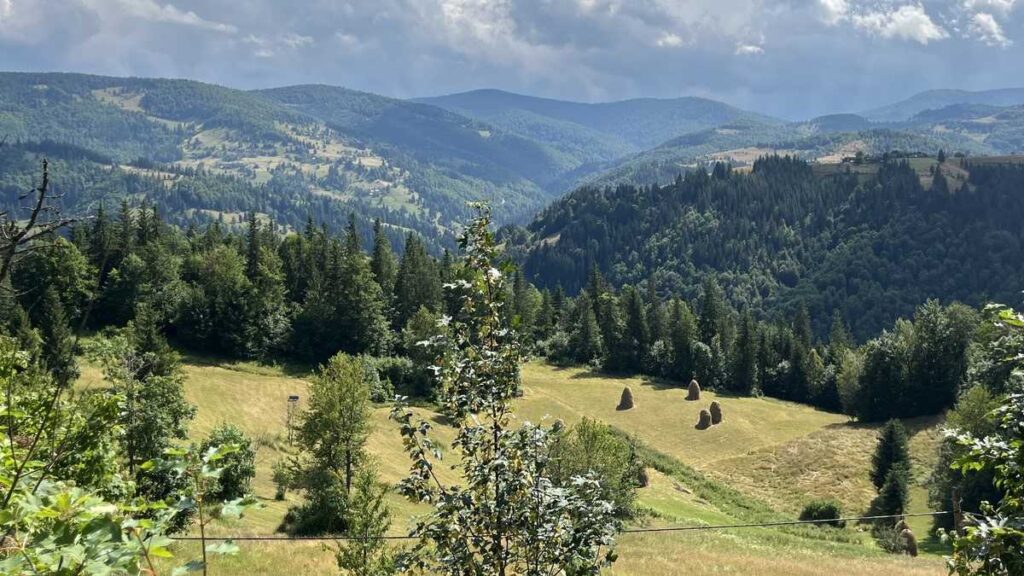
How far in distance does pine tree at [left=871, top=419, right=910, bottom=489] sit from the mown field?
1971 mm

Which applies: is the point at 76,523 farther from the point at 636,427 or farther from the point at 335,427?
the point at 636,427

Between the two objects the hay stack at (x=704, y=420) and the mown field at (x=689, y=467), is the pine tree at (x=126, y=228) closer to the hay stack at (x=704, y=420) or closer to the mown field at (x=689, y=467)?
the mown field at (x=689, y=467)

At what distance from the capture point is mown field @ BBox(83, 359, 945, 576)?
28125 mm

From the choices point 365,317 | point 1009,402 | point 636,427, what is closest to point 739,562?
point 1009,402

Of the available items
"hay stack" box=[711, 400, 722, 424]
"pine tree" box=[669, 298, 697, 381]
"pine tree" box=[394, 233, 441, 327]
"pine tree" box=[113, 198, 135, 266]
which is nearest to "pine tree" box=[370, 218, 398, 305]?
"pine tree" box=[394, 233, 441, 327]

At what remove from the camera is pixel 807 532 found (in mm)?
45219

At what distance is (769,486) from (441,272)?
64.1 m

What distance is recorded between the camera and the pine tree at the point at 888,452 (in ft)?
189

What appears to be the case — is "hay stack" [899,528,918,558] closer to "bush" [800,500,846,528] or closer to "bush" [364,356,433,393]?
"bush" [800,500,846,528]

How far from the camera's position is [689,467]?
6831 centimetres

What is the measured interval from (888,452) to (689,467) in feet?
58.6

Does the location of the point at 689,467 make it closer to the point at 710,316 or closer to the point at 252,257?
the point at 710,316

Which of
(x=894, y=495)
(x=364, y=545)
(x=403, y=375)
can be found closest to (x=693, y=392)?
(x=403, y=375)

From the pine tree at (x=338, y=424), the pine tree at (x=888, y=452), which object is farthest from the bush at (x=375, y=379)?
the pine tree at (x=888, y=452)
